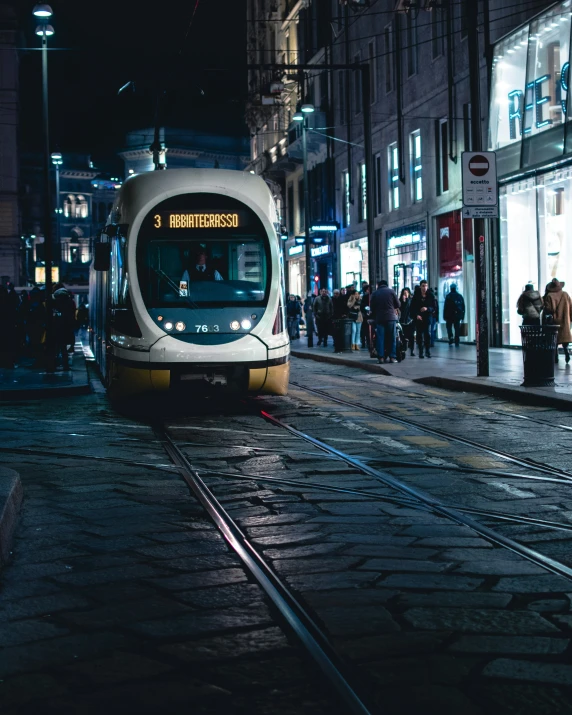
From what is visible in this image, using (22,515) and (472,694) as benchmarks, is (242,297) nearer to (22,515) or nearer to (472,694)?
(22,515)

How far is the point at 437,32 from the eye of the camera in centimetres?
Result: 3128

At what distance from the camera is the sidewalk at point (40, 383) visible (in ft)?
56.1

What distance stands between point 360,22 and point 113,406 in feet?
88.8

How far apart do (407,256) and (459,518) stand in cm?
2838

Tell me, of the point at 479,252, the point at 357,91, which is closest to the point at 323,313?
the point at 357,91

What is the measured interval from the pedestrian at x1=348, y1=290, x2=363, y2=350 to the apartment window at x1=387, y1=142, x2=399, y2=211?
7.64 meters

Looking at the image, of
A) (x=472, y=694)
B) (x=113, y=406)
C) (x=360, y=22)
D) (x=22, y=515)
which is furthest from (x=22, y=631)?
(x=360, y=22)

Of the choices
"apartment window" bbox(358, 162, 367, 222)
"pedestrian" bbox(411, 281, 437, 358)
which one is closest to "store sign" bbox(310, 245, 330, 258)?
"apartment window" bbox(358, 162, 367, 222)

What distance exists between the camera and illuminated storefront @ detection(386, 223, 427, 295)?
33.3 metres

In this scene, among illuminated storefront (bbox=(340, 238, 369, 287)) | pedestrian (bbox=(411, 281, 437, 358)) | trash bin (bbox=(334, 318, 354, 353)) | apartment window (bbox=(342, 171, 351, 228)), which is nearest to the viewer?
pedestrian (bbox=(411, 281, 437, 358))

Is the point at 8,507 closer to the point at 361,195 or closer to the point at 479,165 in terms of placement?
the point at 479,165

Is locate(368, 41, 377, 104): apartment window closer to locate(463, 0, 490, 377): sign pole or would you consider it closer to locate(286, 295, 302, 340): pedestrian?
locate(286, 295, 302, 340): pedestrian

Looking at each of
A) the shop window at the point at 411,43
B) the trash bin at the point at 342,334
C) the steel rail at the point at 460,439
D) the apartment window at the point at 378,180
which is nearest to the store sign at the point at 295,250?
the apartment window at the point at 378,180

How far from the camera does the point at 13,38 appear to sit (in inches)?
2958
